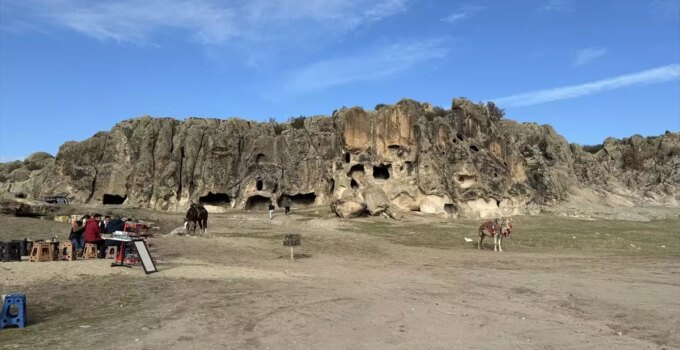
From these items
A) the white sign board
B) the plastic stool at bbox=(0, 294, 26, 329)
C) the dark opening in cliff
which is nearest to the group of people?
the white sign board

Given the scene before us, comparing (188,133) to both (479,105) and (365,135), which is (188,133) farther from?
(479,105)

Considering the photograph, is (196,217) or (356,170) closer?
(196,217)

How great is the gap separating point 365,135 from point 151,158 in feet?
69.3

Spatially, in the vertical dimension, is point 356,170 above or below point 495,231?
above

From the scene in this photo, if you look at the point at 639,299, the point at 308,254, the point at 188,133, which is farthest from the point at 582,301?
the point at 188,133

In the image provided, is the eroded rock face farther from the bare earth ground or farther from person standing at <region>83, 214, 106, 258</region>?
person standing at <region>83, 214, 106, 258</region>

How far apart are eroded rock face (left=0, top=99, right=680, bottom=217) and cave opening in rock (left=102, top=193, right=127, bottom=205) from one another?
14 cm

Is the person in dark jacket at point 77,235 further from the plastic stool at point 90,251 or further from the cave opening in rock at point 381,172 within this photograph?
the cave opening in rock at point 381,172

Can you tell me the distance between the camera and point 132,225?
2605 centimetres

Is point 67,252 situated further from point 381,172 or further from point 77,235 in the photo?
point 381,172

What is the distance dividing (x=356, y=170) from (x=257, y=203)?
10.2m

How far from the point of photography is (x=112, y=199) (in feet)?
174

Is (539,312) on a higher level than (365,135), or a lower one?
lower

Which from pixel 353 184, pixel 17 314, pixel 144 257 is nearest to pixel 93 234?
pixel 144 257
